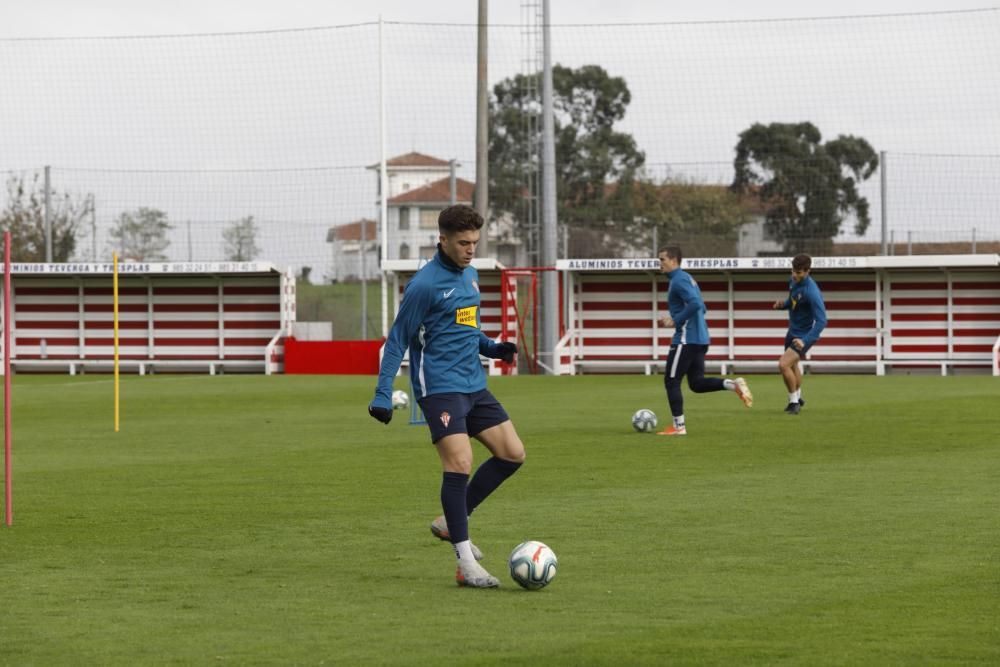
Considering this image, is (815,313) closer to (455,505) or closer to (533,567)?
(455,505)

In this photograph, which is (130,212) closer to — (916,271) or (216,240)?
(216,240)

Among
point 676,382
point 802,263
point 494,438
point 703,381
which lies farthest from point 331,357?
point 494,438

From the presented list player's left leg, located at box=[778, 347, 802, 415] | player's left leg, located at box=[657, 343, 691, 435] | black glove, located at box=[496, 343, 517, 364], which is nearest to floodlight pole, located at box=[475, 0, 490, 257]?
player's left leg, located at box=[778, 347, 802, 415]

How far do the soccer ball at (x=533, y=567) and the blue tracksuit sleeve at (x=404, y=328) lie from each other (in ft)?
3.61

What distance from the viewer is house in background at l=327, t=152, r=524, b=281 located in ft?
121

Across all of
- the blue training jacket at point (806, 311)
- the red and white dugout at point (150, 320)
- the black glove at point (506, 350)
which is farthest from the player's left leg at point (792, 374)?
the red and white dugout at point (150, 320)

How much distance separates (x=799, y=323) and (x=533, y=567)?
43.9 feet

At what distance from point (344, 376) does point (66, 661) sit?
92.5ft

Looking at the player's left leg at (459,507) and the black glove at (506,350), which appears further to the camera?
the black glove at (506,350)

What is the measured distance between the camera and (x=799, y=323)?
2025 centimetres

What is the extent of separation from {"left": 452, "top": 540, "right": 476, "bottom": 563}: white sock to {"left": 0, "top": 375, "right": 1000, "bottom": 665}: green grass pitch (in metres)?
0.15

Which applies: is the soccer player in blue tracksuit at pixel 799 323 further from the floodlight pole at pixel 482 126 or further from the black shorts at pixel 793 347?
the floodlight pole at pixel 482 126

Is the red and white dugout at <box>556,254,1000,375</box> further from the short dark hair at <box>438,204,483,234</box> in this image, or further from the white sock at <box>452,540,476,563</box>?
the white sock at <box>452,540,476,563</box>

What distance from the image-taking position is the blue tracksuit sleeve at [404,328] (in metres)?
8.05
